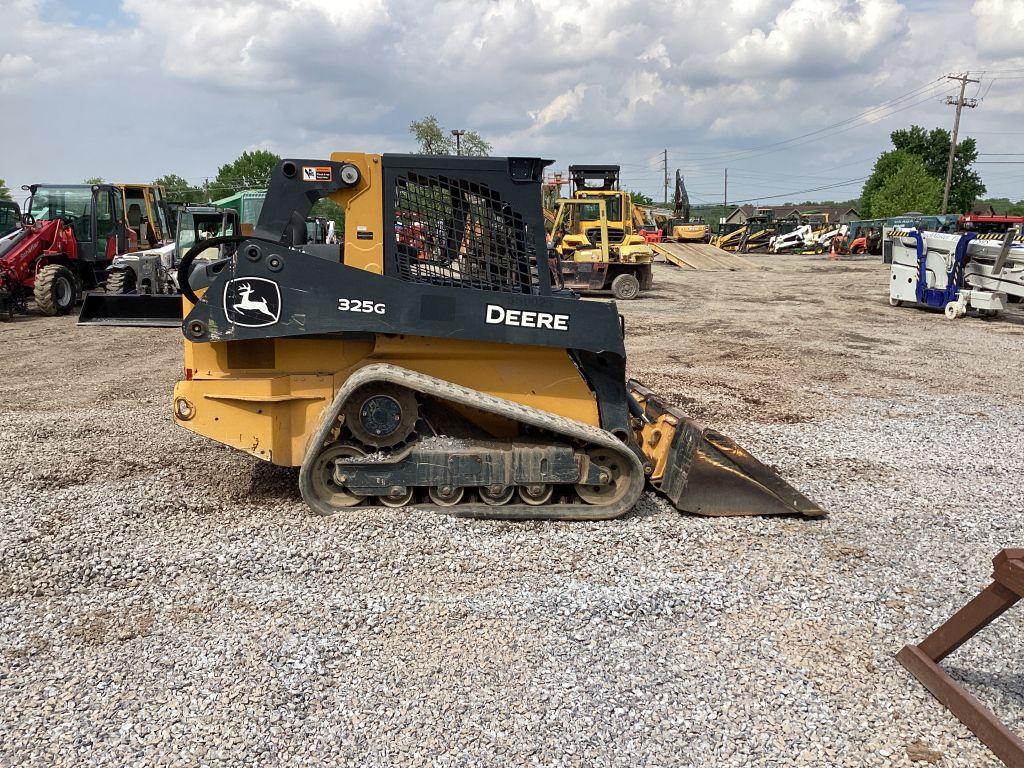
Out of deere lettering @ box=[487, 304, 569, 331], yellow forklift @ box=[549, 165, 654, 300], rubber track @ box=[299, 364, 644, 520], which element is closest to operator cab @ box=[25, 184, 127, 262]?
yellow forklift @ box=[549, 165, 654, 300]

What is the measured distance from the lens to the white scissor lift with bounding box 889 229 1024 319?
15.3m

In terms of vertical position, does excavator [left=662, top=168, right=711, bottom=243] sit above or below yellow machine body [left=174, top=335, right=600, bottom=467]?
above

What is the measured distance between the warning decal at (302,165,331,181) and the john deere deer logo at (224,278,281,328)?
0.70 metres

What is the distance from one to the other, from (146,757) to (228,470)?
328cm

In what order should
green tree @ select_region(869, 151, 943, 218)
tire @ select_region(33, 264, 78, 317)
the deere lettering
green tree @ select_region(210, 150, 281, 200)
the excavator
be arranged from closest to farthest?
1. the deere lettering
2. tire @ select_region(33, 264, 78, 317)
3. the excavator
4. green tree @ select_region(869, 151, 943, 218)
5. green tree @ select_region(210, 150, 281, 200)

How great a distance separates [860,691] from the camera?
3.30 meters

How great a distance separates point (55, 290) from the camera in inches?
595

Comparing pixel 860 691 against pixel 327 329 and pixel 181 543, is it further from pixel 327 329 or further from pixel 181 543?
pixel 181 543

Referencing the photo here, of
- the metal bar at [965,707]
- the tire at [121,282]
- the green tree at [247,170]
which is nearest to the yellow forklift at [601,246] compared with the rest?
the tire at [121,282]

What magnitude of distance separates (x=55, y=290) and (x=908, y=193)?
200 ft

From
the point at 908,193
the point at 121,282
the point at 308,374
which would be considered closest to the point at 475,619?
the point at 308,374

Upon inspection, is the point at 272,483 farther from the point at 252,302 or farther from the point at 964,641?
the point at 964,641

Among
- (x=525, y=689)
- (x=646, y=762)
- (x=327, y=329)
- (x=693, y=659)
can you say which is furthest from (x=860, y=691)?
(x=327, y=329)

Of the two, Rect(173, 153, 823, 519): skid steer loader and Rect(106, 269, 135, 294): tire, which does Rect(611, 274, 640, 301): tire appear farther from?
Rect(173, 153, 823, 519): skid steer loader
